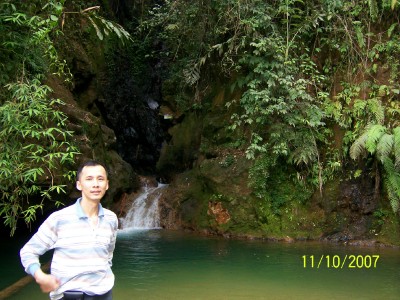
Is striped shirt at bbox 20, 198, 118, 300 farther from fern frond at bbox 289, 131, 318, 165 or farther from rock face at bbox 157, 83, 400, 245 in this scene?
rock face at bbox 157, 83, 400, 245

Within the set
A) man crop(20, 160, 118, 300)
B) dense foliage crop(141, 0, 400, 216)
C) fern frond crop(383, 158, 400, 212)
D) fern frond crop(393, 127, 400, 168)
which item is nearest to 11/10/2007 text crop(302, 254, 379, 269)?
fern frond crop(383, 158, 400, 212)

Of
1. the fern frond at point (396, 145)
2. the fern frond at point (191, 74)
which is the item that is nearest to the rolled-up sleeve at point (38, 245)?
the fern frond at point (396, 145)

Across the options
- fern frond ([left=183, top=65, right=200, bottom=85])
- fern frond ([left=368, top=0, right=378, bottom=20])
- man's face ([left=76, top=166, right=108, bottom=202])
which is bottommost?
man's face ([left=76, top=166, right=108, bottom=202])

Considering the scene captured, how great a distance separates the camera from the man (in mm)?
2383

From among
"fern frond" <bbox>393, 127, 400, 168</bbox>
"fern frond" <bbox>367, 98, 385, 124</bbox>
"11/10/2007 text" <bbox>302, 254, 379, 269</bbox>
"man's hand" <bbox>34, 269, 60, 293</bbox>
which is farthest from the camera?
"fern frond" <bbox>367, 98, 385, 124</bbox>

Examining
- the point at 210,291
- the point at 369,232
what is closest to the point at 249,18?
the point at 369,232

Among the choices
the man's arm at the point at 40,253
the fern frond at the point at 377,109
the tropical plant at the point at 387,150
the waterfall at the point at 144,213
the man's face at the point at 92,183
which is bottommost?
the waterfall at the point at 144,213

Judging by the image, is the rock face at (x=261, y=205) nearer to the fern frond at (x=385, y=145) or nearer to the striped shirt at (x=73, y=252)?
the fern frond at (x=385, y=145)

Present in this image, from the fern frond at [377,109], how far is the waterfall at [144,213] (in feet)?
21.2

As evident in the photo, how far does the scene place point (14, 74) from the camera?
5.63 meters

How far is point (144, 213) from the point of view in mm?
12914

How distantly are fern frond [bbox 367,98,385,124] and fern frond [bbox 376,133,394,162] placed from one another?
85 centimetres

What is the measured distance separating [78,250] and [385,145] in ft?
25.0

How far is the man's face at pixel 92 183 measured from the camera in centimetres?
256
